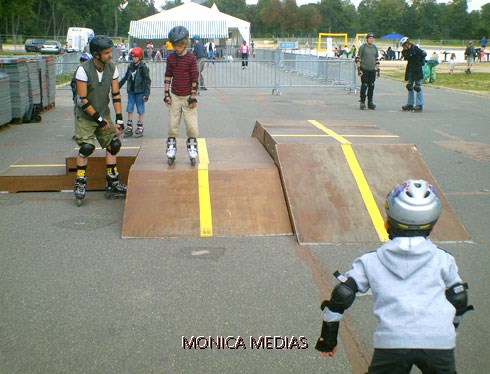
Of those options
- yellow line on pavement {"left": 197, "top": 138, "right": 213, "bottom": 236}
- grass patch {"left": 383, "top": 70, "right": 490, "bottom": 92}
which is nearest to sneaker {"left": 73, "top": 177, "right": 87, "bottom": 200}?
yellow line on pavement {"left": 197, "top": 138, "right": 213, "bottom": 236}

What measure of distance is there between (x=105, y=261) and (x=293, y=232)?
7.05 feet

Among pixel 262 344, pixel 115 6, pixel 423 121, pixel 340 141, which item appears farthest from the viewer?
pixel 115 6

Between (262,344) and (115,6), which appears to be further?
(115,6)

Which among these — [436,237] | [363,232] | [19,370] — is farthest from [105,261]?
[436,237]

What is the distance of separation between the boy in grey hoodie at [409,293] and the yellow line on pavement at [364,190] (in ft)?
12.5

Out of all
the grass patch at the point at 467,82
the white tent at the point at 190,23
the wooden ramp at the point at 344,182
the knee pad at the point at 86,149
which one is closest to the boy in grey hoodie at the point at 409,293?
the wooden ramp at the point at 344,182

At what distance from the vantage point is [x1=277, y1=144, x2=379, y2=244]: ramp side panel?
6855mm

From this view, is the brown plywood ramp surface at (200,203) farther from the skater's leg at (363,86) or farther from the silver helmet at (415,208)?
the skater's leg at (363,86)

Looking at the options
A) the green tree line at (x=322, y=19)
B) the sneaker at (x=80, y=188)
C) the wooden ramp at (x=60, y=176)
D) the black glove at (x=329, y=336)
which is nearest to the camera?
the black glove at (x=329, y=336)

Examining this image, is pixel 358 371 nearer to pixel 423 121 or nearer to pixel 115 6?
pixel 423 121

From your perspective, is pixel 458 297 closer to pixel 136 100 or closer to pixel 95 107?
pixel 95 107

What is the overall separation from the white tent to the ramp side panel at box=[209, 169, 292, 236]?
40.7 meters

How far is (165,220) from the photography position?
23.2ft

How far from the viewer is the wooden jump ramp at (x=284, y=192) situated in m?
6.96
